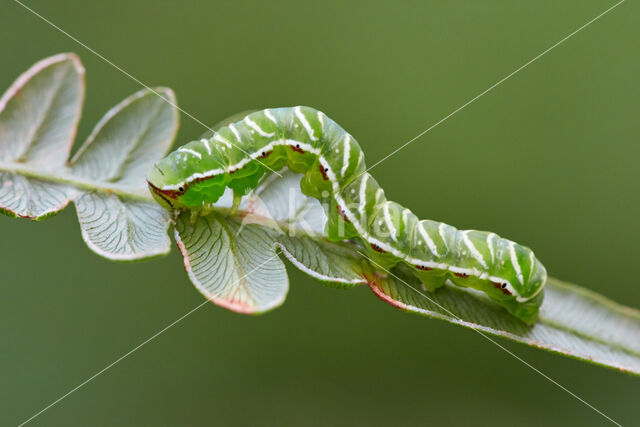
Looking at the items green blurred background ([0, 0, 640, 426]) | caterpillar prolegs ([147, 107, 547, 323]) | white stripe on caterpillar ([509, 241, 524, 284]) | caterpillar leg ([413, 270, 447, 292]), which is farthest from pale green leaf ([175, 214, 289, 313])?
green blurred background ([0, 0, 640, 426])

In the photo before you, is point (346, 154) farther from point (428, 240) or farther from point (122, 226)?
point (122, 226)

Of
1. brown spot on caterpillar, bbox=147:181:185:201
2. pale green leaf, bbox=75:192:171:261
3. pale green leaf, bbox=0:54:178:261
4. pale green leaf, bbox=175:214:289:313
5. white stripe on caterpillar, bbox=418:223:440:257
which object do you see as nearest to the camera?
pale green leaf, bbox=175:214:289:313

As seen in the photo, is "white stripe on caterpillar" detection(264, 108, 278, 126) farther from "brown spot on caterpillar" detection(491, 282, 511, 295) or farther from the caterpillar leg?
"brown spot on caterpillar" detection(491, 282, 511, 295)

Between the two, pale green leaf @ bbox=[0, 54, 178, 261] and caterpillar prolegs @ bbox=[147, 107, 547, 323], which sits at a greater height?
pale green leaf @ bbox=[0, 54, 178, 261]

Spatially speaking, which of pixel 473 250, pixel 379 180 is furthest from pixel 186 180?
pixel 379 180

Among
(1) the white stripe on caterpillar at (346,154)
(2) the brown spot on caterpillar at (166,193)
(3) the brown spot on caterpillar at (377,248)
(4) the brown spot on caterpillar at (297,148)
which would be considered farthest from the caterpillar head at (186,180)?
(3) the brown spot on caterpillar at (377,248)

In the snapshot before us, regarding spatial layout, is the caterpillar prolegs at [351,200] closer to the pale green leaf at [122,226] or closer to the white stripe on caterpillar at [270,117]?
the white stripe on caterpillar at [270,117]

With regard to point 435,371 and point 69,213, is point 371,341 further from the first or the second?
point 69,213
